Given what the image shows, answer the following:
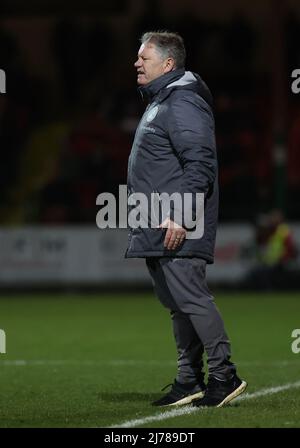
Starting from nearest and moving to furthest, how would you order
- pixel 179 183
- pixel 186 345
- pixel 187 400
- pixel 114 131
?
pixel 179 183
pixel 187 400
pixel 186 345
pixel 114 131

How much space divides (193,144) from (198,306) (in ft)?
3.52

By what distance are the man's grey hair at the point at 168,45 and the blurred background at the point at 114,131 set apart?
15.6m

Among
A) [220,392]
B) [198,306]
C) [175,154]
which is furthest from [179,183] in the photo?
[220,392]

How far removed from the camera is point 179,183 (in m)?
8.09

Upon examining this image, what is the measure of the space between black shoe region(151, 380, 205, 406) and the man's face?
2.11 metres

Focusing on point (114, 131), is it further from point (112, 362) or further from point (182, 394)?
point (182, 394)

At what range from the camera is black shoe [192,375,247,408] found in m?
8.12

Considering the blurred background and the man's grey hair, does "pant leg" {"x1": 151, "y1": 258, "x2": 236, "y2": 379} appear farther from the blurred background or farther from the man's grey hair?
the blurred background

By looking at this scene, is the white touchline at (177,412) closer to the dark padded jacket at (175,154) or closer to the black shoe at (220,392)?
the black shoe at (220,392)

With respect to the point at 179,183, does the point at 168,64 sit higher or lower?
higher

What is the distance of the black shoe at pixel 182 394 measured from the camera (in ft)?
27.4

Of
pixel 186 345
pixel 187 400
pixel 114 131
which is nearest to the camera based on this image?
pixel 187 400

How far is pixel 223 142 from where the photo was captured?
29422 mm

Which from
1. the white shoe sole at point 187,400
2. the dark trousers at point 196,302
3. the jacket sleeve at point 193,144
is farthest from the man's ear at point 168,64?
the white shoe sole at point 187,400
